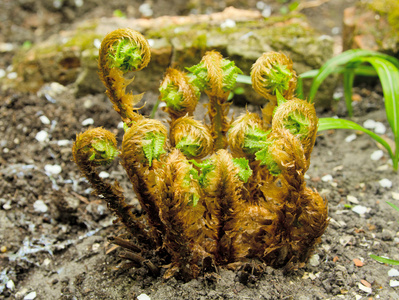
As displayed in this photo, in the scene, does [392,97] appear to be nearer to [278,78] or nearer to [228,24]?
[278,78]

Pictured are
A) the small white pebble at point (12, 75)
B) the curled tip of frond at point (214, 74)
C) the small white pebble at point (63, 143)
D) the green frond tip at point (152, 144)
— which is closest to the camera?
the green frond tip at point (152, 144)

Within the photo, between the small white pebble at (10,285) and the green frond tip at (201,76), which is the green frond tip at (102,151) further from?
the small white pebble at (10,285)

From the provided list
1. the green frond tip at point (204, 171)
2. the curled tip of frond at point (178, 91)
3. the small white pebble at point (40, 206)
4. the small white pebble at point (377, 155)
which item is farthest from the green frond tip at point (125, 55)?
the small white pebble at point (377, 155)

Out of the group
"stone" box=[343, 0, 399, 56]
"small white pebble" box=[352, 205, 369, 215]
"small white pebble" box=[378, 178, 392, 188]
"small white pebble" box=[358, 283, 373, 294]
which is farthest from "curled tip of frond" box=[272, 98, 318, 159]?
"stone" box=[343, 0, 399, 56]

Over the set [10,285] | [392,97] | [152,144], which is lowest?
[10,285]

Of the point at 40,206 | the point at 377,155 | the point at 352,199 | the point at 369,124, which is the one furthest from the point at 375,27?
the point at 40,206
